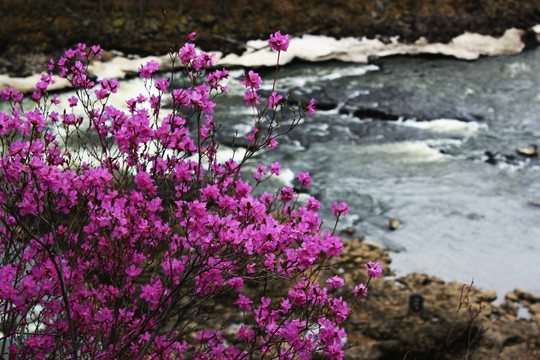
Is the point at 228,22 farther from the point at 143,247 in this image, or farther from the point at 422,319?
the point at 143,247

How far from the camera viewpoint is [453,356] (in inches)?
196

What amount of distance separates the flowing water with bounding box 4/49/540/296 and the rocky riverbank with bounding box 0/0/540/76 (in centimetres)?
267

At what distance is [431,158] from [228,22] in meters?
10.9

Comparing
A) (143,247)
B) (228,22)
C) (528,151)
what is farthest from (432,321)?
(228,22)

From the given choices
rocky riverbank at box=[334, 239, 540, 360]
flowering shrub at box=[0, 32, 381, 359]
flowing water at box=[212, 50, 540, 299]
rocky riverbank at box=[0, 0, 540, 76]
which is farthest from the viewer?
rocky riverbank at box=[0, 0, 540, 76]

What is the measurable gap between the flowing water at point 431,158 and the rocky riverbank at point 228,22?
2.67 metres

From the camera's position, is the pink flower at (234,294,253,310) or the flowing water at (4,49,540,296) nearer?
the pink flower at (234,294,253,310)

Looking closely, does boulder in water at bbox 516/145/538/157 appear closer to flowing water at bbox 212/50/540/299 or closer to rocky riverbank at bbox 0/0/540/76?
flowing water at bbox 212/50/540/299

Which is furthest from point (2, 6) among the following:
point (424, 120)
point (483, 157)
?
point (483, 157)

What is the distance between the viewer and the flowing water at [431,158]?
336 inches

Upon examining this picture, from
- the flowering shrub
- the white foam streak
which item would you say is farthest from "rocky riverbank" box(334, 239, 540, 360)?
the white foam streak

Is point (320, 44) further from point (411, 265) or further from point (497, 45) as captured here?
point (411, 265)

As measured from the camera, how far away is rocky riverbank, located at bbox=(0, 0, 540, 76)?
17859mm

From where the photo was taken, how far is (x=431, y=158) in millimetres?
11891
